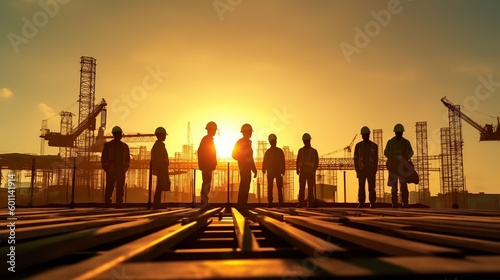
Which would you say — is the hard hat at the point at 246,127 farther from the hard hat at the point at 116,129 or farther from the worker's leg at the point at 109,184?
the worker's leg at the point at 109,184

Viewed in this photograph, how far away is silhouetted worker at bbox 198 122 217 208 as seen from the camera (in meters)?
11.0

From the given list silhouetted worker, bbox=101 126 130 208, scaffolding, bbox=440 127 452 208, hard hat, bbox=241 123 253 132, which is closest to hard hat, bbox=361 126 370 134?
hard hat, bbox=241 123 253 132

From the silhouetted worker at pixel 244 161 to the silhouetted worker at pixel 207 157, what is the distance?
0.83 metres

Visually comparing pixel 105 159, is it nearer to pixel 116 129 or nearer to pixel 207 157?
pixel 116 129

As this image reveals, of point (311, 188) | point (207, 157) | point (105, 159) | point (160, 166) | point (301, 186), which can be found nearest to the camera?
point (207, 157)

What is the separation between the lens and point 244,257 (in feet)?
7.14

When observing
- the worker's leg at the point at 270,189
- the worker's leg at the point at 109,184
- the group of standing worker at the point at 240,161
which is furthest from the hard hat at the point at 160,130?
the worker's leg at the point at 270,189

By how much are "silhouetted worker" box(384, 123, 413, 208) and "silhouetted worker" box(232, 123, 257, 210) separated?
12.9 feet

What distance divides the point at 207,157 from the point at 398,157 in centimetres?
547

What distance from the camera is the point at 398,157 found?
11.7 meters

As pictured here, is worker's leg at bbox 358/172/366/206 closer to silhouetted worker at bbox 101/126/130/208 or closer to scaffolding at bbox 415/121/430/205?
silhouetted worker at bbox 101/126/130/208

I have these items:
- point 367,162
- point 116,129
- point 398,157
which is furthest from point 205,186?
point 398,157

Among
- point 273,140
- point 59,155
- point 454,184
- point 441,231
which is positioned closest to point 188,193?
point 59,155

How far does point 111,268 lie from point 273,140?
1234 centimetres
